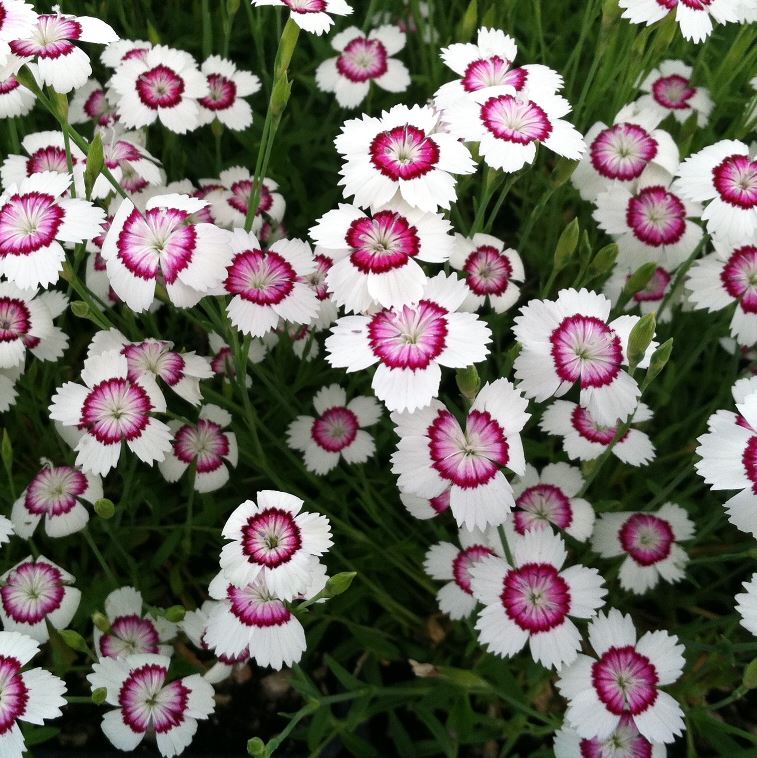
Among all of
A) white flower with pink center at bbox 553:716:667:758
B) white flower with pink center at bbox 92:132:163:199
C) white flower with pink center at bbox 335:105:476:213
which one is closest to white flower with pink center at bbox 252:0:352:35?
white flower with pink center at bbox 335:105:476:213

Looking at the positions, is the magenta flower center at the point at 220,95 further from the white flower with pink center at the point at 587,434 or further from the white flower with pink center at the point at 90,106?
the white flower with pink center at the point at 587,434

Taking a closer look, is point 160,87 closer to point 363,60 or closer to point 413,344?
point 363,60

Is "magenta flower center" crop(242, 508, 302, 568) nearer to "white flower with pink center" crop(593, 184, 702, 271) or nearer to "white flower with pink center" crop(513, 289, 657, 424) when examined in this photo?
"white flower with pink center" crop(513, 289, 657, 424)

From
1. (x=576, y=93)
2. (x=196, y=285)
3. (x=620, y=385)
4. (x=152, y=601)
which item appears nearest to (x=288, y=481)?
(x=152, y=601)

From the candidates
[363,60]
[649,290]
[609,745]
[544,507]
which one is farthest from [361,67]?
[609,745]

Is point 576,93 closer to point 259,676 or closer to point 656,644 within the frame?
point 656,644
